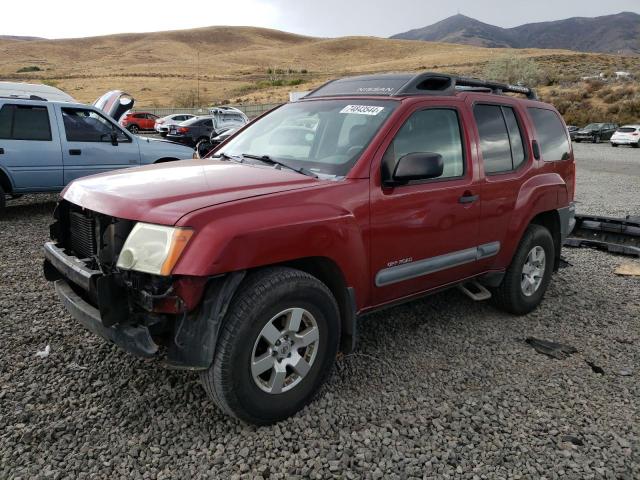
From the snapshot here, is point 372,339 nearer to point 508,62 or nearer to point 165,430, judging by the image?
point 165,430

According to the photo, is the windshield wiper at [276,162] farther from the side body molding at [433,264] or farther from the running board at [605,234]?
the running board at [605,234]

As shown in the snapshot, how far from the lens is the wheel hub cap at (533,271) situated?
4.45 meters

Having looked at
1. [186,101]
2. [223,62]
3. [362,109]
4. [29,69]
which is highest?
[223,62]

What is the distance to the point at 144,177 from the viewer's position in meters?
3.09

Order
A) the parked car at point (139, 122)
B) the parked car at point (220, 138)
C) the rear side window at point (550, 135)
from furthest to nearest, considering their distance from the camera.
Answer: the parked car at point (139, 122) < the parked car at point (220, 138) < the rear side window at point (550, 135)

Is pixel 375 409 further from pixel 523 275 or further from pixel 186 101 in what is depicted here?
pixel 186 101

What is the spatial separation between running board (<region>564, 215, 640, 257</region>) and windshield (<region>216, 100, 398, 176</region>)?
4668 mm

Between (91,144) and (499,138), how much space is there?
6.45 meters

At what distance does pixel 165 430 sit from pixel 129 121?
2945 cm

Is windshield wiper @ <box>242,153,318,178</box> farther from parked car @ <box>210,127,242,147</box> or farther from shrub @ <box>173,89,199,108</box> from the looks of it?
shrub @ <box>173,89,199,108</box>

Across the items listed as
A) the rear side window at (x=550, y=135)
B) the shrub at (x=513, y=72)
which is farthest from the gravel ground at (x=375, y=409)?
the shrub at (x=513, y=72)

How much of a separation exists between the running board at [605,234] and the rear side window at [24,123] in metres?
7.70

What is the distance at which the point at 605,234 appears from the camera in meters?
7.15

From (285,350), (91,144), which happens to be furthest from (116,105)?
(285,350)
